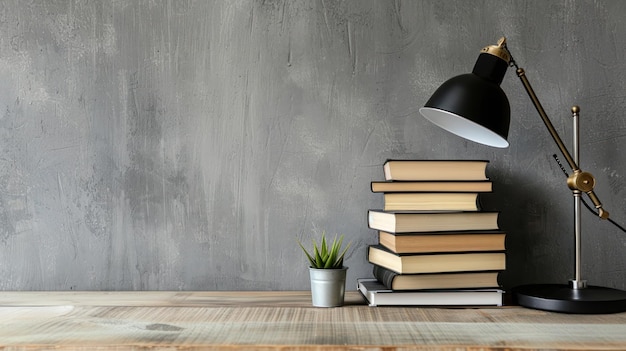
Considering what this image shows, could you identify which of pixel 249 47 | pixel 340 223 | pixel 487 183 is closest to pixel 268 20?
pixel 249 47

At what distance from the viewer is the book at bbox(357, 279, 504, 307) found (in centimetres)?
120

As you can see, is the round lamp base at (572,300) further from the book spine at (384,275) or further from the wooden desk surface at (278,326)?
the book spine at (384,275)

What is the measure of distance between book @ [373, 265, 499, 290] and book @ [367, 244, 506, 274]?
0.03 ft

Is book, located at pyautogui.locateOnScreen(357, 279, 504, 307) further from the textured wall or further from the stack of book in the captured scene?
the textured wall

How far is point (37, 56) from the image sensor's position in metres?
1.46

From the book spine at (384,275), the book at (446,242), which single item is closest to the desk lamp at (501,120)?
the book at (446,242)

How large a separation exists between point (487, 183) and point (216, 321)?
2.02 ft

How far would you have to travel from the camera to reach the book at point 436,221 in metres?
1.21

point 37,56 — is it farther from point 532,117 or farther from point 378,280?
point 532,117

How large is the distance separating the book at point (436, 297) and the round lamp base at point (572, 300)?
56mm

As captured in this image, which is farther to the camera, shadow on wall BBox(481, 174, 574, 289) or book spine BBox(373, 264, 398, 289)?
shadow on wall BBox(481, 174, 574, 289)

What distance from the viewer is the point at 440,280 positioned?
122 cm

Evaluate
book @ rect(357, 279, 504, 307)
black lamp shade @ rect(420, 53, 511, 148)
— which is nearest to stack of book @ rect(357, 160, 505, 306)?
book @ rect(357, 279, 504, 307)

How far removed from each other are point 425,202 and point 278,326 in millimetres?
419
